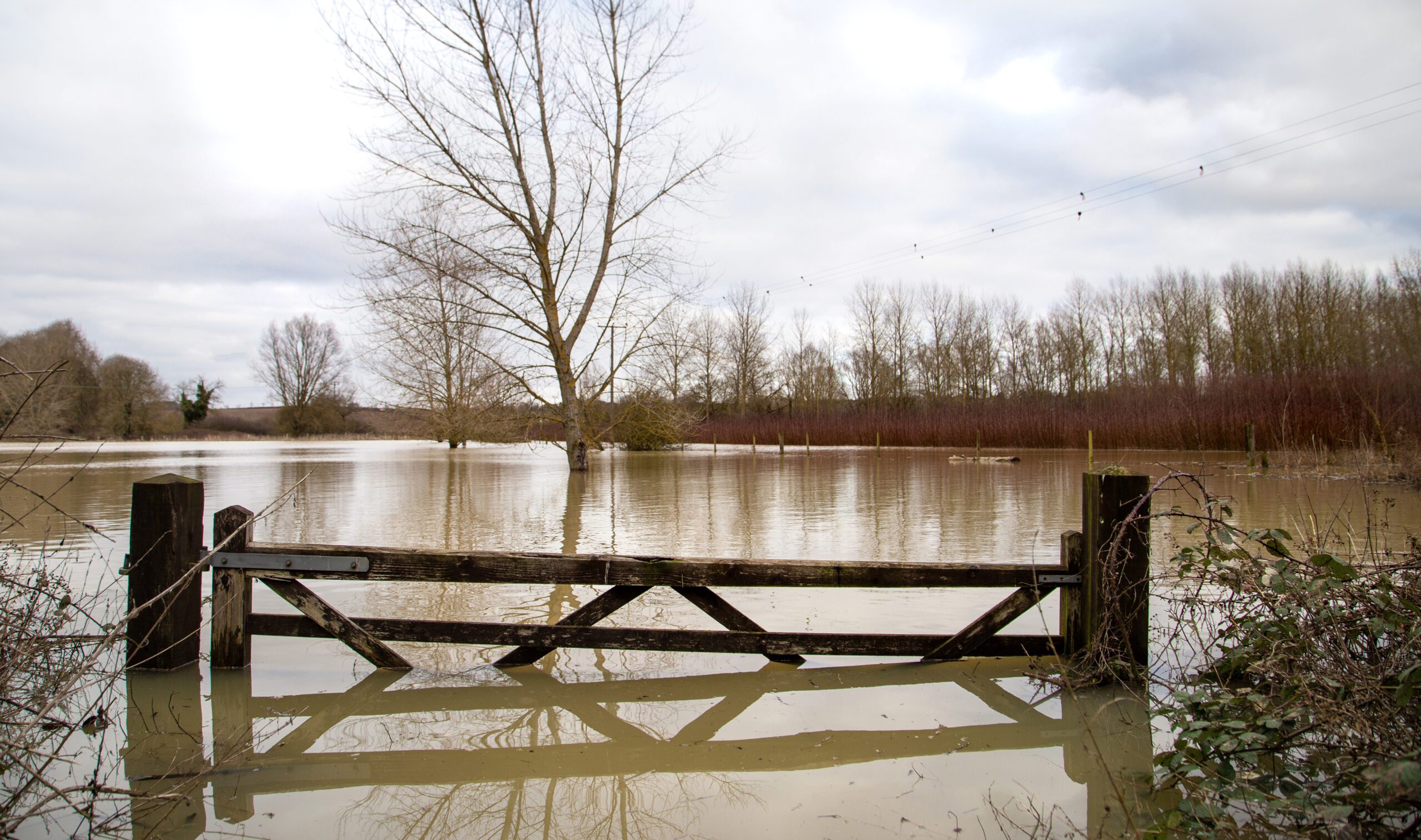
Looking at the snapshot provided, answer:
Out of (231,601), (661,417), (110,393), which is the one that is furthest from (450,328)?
(110,393)

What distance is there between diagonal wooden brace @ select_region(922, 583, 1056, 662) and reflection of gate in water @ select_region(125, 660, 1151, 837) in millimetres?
140

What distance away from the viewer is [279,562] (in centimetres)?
431

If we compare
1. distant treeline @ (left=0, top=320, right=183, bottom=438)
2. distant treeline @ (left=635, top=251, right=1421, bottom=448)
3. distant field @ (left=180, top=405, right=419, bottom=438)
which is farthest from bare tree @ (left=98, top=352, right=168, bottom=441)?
distant treeline @ (left=635, top=251, right=1421, bottom=448)

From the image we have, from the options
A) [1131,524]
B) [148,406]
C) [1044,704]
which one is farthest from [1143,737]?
[148,406]

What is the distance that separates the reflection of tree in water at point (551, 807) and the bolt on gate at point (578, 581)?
111cm

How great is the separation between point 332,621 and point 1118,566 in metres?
4.32

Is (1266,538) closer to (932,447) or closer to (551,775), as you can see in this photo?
(551,775)

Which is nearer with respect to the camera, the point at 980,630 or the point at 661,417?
the point at 980,630

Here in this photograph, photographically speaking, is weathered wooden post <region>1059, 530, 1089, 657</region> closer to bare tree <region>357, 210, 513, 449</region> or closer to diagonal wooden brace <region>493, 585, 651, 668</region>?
diagonal wooden brace <region>493, 585, 651, 668</region>

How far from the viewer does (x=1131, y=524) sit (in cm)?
409

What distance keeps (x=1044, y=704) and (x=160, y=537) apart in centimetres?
482

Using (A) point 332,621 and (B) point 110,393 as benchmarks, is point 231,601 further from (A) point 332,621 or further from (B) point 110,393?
(B) point 110,393

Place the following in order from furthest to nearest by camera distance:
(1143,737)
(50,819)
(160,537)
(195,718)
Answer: (160,537)
(195,718)
(1143,737)
(50,819)

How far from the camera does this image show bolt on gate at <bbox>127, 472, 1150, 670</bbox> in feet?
13.7
